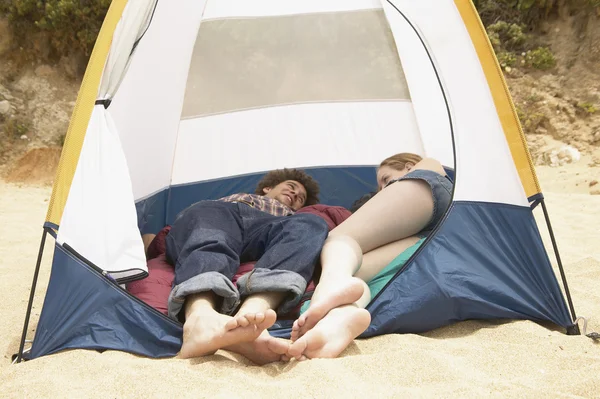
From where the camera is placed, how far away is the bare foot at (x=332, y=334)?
4.29 ft

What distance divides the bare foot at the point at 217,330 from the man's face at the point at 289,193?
1192mm

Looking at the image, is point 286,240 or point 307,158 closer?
point 286,240

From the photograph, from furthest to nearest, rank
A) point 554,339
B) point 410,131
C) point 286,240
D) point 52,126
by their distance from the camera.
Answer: point 52,126 → point 410,131 → point 286,240 → point 554,339

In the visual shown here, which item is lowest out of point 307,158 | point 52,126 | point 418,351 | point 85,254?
point 52,126

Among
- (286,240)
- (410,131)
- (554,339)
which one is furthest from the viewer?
(410,131)

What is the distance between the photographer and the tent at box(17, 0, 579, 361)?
1.56m

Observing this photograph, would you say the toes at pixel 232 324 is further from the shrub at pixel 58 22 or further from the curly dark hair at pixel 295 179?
the shrub at pixel 58 22

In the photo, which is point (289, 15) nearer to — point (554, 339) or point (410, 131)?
point (410, 131)

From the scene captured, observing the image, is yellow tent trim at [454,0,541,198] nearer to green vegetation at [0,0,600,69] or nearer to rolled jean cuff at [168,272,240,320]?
rolled jean cuff at [168,272,240,320]

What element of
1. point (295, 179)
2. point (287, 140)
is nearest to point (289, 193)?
point (295, 179)

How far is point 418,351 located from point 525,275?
1.76ft

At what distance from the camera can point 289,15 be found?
3.16 meters

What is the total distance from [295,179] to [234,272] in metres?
1.09

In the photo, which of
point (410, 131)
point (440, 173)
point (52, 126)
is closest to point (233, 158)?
point (410, 131)
